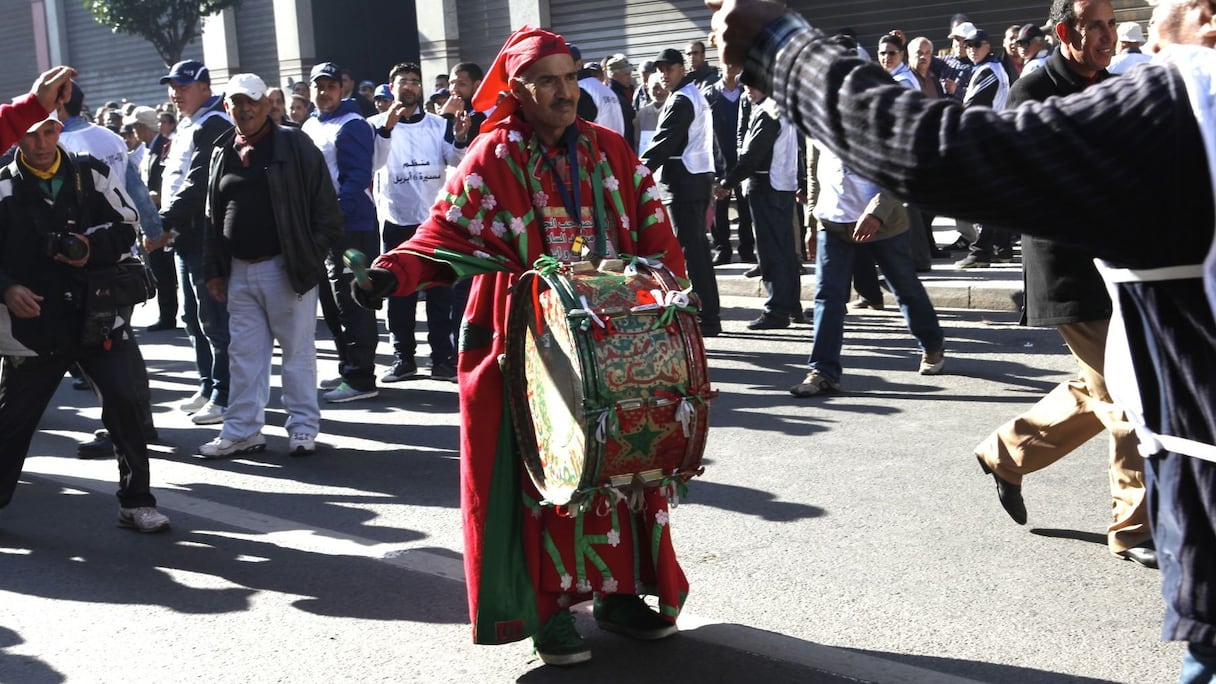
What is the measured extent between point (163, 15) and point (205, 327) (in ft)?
68.7

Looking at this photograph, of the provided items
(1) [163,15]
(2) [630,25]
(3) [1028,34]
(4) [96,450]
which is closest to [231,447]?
(4) [96,450]

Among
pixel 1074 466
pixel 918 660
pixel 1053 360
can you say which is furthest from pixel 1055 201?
pixel 1053 360

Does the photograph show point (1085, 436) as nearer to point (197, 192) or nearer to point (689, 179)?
point (197, 192)

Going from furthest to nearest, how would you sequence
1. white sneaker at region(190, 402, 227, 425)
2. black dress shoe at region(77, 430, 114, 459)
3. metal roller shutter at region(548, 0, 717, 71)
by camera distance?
metal roller shutter at region(548, 0, 717, 71)
white sneaker at region(190, 402, 227, 425)
black dress shoe at region(77, 430, 114, 459)

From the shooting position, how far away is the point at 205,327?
9039mm

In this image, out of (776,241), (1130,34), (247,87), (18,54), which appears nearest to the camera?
(247,87)

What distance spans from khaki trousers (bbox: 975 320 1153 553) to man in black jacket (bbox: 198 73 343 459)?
3797 mm

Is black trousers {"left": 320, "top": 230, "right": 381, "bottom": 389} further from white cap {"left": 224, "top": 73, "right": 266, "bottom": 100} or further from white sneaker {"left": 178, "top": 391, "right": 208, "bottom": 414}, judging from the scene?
white cap {"left": 224, "top": 73, "right": 266, "bottom": 100}

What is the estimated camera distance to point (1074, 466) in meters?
6.55

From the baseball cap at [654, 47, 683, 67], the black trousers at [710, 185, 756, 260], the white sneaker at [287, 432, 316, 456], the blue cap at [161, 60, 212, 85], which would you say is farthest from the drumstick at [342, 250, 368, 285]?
the black trousers at [710, 185, 756, 260]

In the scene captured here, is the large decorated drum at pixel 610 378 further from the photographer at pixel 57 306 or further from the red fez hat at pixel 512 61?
the photographer at pixel 57 306

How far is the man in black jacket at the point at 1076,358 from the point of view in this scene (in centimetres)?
515

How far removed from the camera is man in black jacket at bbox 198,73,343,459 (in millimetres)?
7668

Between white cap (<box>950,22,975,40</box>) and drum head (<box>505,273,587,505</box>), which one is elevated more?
white cap (<box>950,22,975,40</box>)
